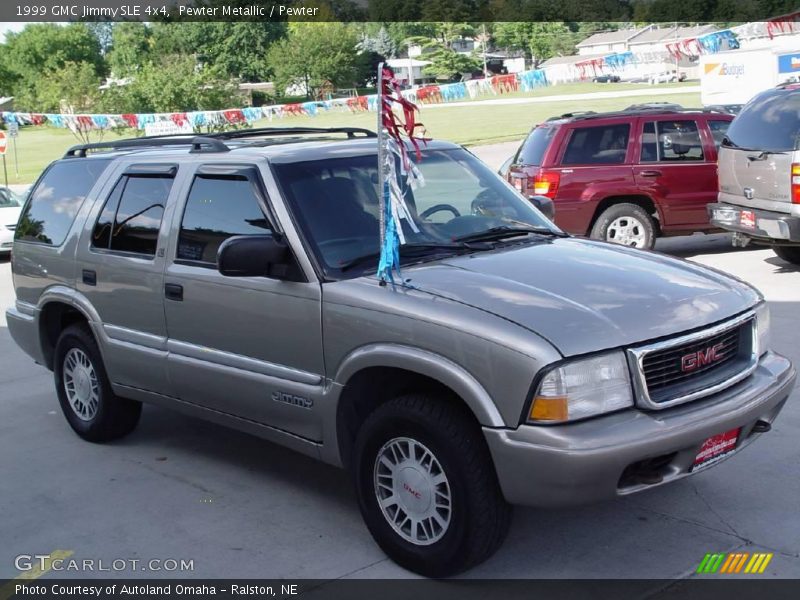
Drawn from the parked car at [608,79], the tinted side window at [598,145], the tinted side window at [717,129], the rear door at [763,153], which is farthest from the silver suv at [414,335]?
the parked car at [608,79]

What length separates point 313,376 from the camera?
4625 mm

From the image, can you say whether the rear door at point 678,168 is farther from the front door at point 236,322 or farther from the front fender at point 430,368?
the front fender at point 430,368

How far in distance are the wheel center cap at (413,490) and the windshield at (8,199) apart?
17.0m

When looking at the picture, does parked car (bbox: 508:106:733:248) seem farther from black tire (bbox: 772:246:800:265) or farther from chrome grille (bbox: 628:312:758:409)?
chrome grille (bbox: 628:312:758:409)

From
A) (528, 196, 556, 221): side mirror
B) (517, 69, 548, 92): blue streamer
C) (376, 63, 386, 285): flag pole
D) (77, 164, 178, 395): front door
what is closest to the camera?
(376, 63, 386, 285): flag pole

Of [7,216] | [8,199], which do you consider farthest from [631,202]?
[8,199]

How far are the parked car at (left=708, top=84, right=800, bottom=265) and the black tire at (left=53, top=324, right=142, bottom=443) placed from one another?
6707 millimetres

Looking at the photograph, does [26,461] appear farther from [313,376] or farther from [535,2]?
[535,2]

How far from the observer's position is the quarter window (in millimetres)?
12312

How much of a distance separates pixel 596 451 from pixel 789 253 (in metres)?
8.63

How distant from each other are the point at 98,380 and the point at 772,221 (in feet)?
22.6

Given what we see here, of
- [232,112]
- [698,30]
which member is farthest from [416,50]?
[232,112]

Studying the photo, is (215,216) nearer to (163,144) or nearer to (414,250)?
(414,250)

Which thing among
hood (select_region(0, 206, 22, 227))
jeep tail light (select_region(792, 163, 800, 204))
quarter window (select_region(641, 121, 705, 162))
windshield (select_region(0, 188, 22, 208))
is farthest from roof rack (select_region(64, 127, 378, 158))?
windshield (select_region(0, 188, 22, 208))
